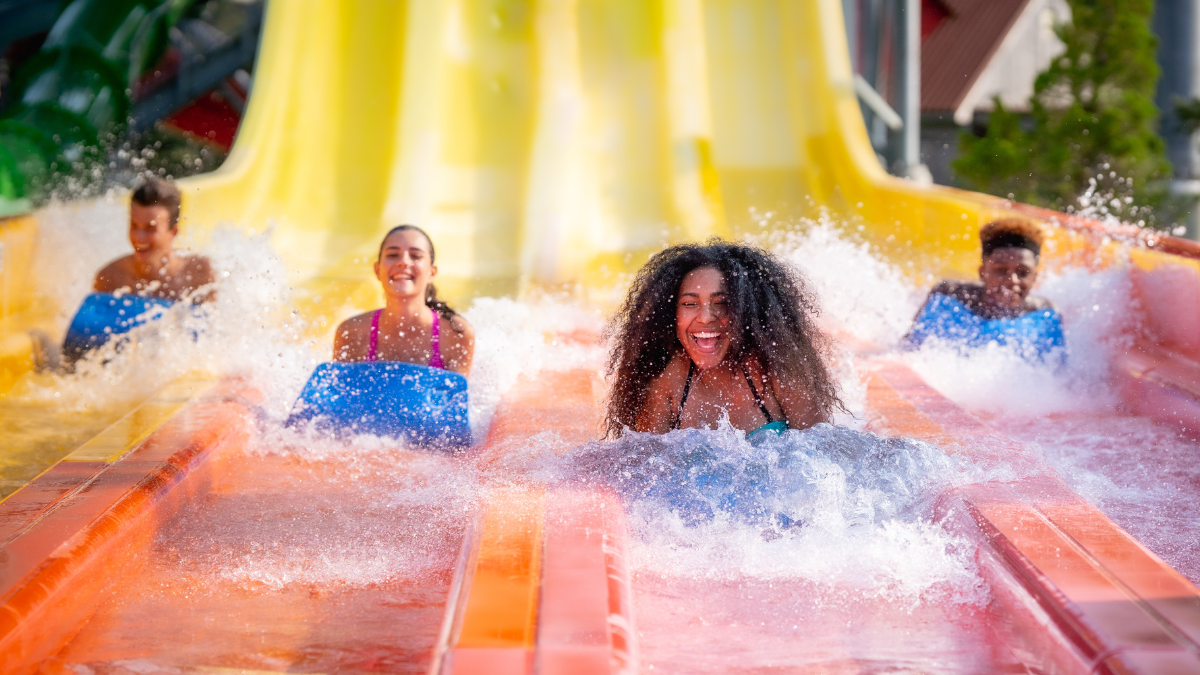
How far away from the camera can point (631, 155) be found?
16.3 ft

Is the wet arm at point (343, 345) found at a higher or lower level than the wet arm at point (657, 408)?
higher

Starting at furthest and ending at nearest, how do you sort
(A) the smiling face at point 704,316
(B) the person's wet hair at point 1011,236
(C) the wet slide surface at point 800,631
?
(B) the person's wet hair at point 1011,236
(A) the smiling face at point 704,316
(C) the wet slide surface at point 800,631

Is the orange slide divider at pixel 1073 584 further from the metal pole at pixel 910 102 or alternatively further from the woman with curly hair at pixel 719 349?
the metal pole at pixel 910 102

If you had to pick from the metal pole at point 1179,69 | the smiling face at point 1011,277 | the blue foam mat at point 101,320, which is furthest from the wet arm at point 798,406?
the metal pole at point 1179,69

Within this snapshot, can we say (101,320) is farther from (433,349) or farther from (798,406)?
(798,406)

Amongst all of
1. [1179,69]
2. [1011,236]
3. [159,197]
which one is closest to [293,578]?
[159,197]

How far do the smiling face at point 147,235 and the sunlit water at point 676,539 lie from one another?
25.8 inches

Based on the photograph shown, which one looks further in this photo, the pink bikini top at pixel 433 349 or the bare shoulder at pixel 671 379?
the pink bikini top at pixel 433 349

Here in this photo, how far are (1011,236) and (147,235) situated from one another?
2842mm

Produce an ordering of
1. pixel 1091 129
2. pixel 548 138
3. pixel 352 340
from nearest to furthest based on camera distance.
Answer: pixel 352 340 → pixel 548 138 → pixel 1091 129

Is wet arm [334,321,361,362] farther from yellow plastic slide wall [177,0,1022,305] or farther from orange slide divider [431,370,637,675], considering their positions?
yellow plastic slide wall [177,0,1022,305]

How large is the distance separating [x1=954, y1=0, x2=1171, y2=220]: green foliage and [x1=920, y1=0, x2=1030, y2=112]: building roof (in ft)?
15.2

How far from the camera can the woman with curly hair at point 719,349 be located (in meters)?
2.15

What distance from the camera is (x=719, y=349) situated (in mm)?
2170
